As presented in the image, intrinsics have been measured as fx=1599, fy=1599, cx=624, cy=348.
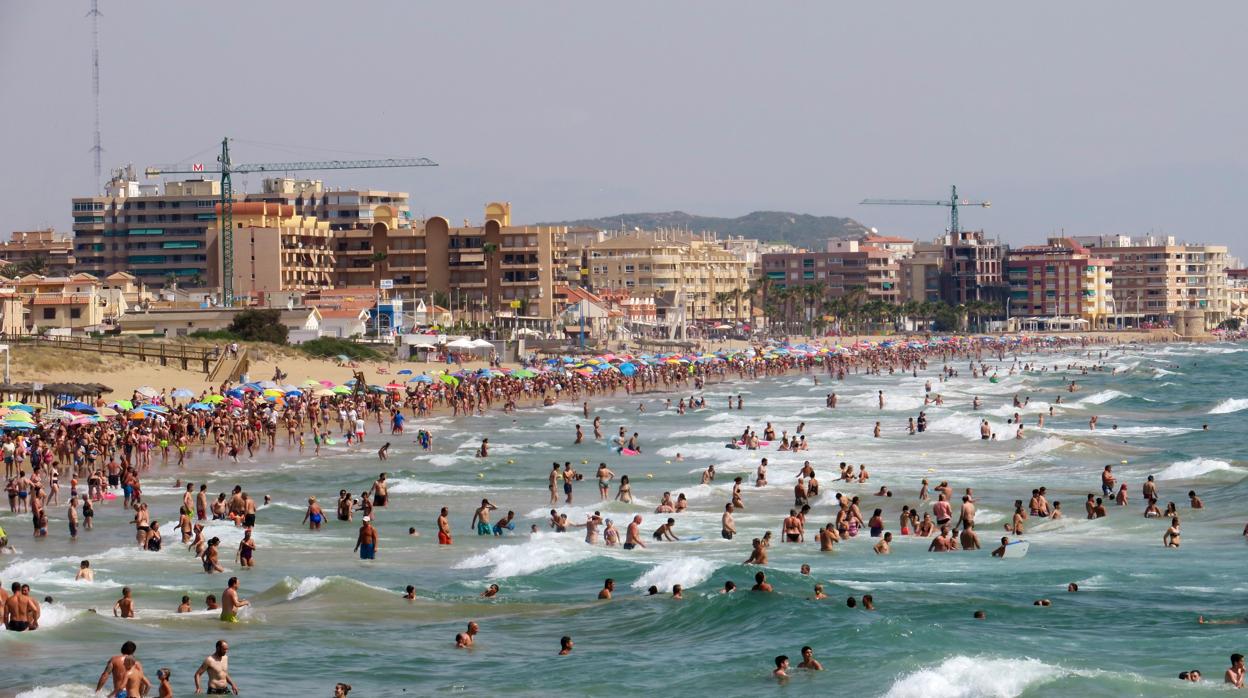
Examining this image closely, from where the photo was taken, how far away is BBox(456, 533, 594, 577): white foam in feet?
76.3

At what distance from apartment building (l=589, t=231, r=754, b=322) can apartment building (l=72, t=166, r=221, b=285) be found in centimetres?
3783

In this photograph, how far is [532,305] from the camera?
118 metres

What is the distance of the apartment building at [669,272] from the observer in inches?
6211

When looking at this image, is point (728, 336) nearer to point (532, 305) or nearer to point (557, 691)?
point (532, 305)

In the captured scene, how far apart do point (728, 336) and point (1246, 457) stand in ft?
342

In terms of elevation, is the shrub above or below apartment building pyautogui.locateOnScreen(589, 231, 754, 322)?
below

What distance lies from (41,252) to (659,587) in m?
136

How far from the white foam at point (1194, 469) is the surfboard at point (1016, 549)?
11560 millimetres

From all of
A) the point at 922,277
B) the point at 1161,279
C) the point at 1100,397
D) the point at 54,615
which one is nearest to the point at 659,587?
the point at 54,615

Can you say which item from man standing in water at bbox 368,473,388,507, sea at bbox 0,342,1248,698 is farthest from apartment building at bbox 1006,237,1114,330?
man standing in water at bbox 368,473,388,507

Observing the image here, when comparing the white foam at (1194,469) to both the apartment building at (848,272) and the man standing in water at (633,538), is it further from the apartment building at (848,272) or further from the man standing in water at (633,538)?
the apartment building at (848,272)

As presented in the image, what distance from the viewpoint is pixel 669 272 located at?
158 meters

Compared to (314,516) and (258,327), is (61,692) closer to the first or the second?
(314,516)

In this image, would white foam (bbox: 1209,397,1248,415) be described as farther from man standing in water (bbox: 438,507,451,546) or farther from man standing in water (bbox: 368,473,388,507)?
man standing in water (bbox: 438,507,451,546)
